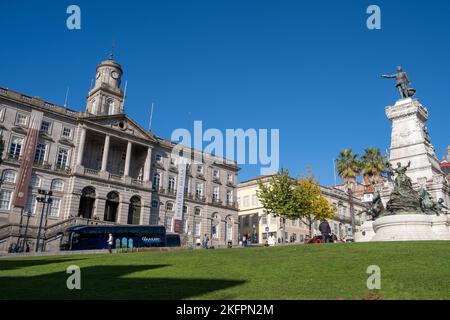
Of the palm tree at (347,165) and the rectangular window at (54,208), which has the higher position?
the palm tree at (347,165)

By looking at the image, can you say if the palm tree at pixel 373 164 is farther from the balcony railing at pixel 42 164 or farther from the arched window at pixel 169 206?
the balcony railing at pixel 42 164

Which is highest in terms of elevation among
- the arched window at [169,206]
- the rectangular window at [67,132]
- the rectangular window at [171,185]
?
the rectangular window at [67,132]

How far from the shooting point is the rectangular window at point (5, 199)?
44.0m

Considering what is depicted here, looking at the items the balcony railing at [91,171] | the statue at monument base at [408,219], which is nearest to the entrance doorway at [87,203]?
the balcony railing at [91,171]

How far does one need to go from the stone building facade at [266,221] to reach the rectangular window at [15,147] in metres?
41.3

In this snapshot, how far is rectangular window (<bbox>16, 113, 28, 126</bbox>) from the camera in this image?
4744 cm

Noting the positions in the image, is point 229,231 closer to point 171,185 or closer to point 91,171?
point 171,185

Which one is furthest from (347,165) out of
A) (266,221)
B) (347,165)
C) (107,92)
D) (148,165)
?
(107,92)

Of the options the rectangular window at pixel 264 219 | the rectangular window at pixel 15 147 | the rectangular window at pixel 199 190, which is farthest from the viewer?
the rectangular window at pixel 264 219

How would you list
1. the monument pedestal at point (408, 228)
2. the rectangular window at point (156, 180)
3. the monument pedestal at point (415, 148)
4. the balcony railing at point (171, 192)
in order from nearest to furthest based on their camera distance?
the monument pedestal at point (408, 228) → the monument pedestal at point (415, 148) → the rectangular window at point (156, 180) → the balcony railing at point (171, 192)

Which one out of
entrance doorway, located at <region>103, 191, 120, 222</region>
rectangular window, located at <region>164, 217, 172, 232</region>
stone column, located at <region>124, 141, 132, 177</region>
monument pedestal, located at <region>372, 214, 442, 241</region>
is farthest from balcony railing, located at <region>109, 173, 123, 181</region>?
monument pedestal, located at <region>372, 214, 442, 241</region>
